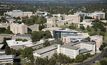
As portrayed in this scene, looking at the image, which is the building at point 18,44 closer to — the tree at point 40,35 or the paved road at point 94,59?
the tree at point 40,35

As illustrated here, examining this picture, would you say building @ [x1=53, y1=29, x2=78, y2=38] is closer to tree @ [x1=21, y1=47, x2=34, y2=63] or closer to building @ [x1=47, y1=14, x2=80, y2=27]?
building @ [x1=47, y1=14, x2=80, y2=27]

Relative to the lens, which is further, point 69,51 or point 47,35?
point 47,35

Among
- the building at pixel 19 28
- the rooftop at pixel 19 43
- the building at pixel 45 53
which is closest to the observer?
the building at pixel 45 53

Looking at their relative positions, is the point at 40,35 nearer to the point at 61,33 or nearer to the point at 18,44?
the point at 61,33

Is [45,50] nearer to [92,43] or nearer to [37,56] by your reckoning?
[37,56]

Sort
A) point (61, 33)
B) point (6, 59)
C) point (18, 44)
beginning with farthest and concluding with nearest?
point (61, 33)
point (18, 44)
point (6, 59)

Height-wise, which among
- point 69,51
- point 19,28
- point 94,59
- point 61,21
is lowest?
point 61,21

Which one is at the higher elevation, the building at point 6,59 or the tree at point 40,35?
the building at point 6,59

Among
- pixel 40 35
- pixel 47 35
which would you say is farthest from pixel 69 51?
pixel 40 35

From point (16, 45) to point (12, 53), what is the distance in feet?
2.46

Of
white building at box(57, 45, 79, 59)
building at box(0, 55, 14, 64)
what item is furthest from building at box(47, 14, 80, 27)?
building at box(0, 55, 14, 64)

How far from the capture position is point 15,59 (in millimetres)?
7441

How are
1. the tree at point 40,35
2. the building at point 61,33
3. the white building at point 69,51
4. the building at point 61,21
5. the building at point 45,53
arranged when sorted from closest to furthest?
the building at point 45,53
the white building at point 69,51
the tree at point 40,35
the building at point 61,33
the building at point 61,21

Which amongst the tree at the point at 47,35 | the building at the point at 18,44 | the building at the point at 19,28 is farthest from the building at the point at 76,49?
the building at the point at 19,28
